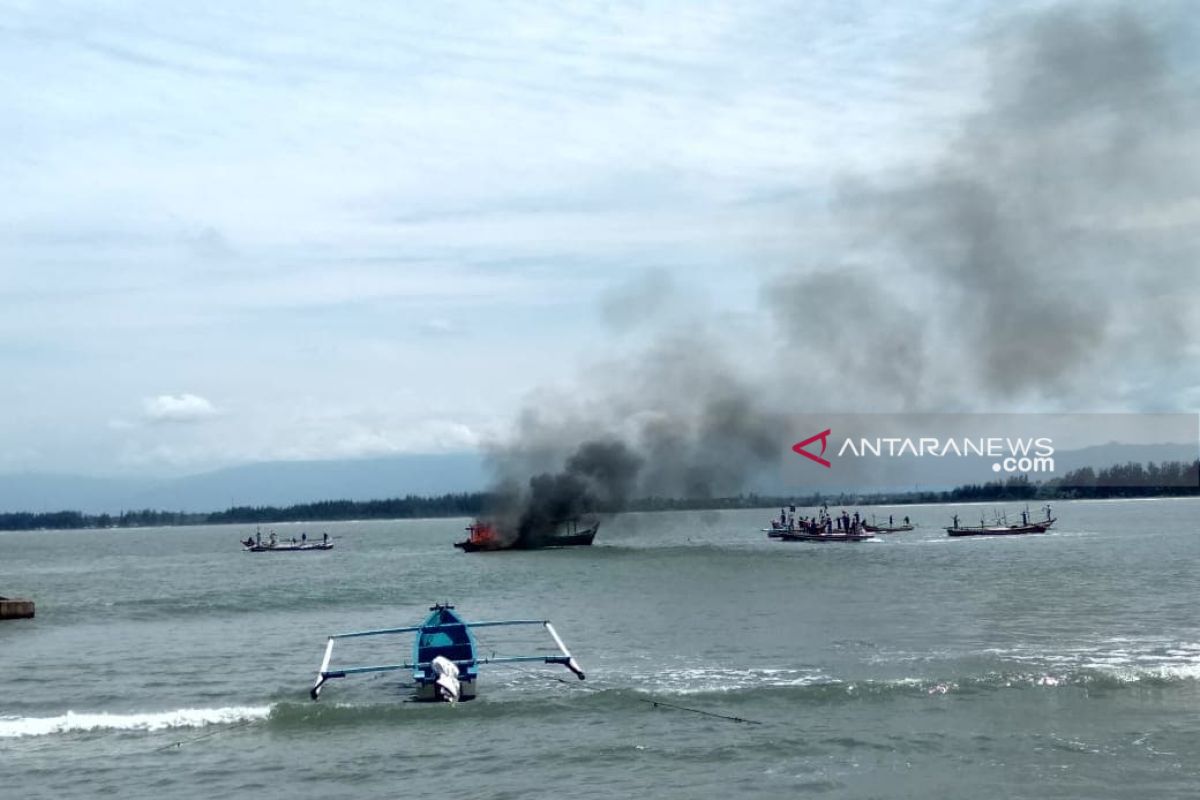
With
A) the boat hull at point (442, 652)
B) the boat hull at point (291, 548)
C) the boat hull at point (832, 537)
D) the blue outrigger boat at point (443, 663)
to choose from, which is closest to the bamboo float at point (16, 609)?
the blue outrigger boat at point (443, 663)

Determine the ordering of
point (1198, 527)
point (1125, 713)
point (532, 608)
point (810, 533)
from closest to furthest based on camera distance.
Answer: point (1125, 713)
point (532, 608)
point (810, 533)
point (1198, 527)

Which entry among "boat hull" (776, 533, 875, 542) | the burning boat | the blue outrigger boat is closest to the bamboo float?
the blue outrigger boat

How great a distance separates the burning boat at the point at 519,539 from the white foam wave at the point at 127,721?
82789 millimetres

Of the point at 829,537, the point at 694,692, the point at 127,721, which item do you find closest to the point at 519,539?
the point at 829,537

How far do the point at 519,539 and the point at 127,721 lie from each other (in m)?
87.0

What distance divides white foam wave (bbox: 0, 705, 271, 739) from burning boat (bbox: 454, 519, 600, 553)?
82.8 m

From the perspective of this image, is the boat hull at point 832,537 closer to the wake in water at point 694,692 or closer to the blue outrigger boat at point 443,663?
the wake in water at point 694,692

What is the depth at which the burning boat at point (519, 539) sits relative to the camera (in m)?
114

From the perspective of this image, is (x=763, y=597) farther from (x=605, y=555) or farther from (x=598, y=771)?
(x=605, y=555)

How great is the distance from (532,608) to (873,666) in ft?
81.2

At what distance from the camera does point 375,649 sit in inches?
1644

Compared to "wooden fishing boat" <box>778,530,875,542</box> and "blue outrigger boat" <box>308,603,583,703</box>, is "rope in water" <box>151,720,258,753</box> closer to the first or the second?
"blue outrigger boat" <box>308,603,583,703</box>

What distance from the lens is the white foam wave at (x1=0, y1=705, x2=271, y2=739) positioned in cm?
2900

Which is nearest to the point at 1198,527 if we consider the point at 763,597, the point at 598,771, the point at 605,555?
the point at 605,555
